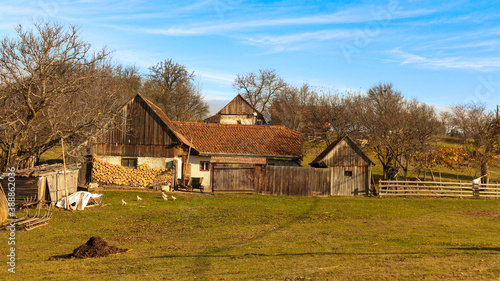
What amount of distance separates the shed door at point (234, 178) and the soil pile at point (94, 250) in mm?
17124

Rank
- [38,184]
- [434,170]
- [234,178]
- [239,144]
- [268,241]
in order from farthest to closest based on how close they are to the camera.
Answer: [434,170]
[239,144]
[234,178]
[38,184]
[268,241]

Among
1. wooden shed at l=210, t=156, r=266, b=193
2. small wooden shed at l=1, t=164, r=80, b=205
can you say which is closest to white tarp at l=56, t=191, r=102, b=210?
small wooden shed at l=1, t=164, r=80, b=205

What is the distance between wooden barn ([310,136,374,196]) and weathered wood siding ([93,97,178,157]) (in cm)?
1202

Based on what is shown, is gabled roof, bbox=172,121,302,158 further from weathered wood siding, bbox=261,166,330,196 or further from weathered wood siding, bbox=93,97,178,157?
weathered wood siding, bbox=93,97,178,157

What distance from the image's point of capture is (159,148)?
29.9 m

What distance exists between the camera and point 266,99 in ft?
240

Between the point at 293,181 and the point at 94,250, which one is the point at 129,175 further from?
the point at 94,250

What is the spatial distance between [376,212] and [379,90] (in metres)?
43.0

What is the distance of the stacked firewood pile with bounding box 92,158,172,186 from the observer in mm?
29219

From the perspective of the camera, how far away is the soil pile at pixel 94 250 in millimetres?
11734

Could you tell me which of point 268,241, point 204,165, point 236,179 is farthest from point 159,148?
point 268,241

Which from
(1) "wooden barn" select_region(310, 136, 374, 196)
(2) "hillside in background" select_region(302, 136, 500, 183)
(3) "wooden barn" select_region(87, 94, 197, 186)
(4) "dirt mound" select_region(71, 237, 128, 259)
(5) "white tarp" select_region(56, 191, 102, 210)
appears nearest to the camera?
(4) "dirt mound" select_region(71, 237, 128, 259)

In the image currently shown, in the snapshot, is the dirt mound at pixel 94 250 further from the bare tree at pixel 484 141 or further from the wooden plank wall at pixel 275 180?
the bare tree at pixel 484 141

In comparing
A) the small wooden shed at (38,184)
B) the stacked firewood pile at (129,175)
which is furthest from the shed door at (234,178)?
the small wooden shed at (38,184)
